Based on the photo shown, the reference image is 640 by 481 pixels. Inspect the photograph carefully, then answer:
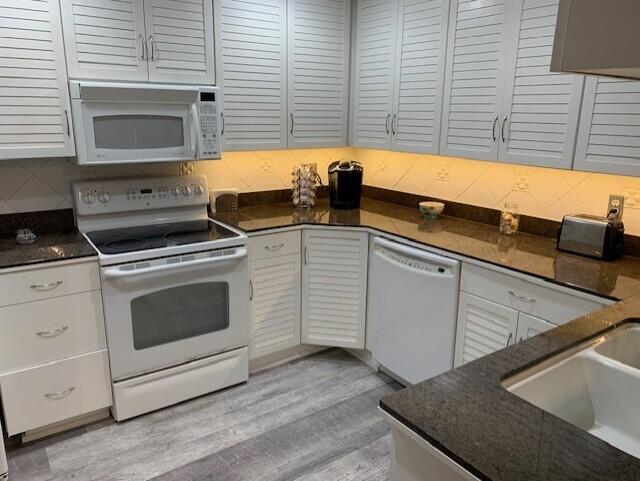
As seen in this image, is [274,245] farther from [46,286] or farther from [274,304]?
[46,286]

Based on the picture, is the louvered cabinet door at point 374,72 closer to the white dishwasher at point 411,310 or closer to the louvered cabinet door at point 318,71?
the louvered cabinet door at point 318,71

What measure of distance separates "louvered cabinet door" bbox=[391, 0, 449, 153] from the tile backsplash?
0.32m

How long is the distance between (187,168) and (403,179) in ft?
4.75

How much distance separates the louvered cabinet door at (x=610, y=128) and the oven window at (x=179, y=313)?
6.10 ft

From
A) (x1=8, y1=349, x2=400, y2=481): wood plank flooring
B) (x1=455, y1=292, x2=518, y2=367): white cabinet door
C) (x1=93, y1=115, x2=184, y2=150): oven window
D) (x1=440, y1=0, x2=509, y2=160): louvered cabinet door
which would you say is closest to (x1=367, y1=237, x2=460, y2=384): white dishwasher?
(x1=455, y1=292, x2=518, y2=367): white cabinet door

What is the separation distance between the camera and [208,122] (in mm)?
2635

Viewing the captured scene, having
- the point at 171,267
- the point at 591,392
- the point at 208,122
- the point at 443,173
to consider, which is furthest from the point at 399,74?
the point at 591,392

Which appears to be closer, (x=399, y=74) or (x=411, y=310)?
(x=411, y=310)

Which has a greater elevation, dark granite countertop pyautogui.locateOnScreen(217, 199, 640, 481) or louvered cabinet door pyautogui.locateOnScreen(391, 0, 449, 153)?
louvered cabinet door pyautogui.locateOnScreen(391, 0, 449, 153)

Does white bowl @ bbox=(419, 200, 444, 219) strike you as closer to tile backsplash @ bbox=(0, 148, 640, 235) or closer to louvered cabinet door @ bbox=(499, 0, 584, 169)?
tile backsplash @ bbox=(0, 148, 640, 235)

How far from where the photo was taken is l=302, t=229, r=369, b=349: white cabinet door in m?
2.89

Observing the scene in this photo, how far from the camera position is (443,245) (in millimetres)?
2408

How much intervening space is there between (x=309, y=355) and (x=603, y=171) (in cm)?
201

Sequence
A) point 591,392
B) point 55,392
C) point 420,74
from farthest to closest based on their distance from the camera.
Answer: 1. point 420,74
2. point 55,392
3. point 591,392
